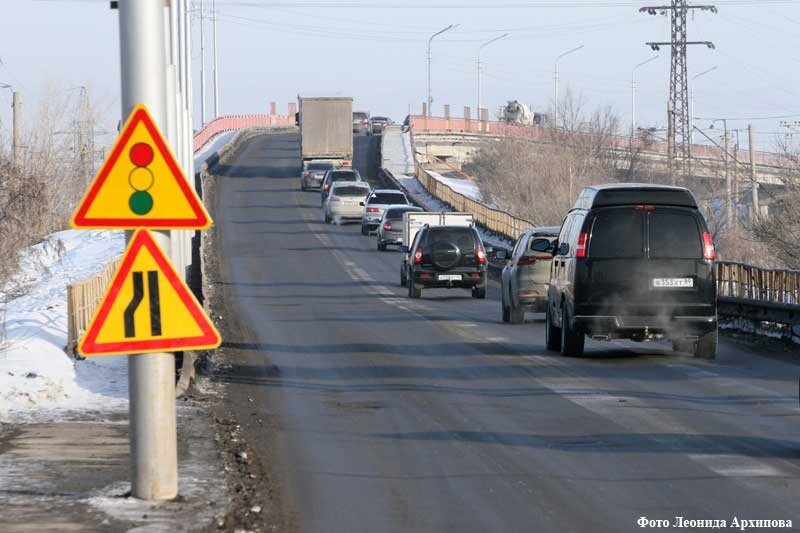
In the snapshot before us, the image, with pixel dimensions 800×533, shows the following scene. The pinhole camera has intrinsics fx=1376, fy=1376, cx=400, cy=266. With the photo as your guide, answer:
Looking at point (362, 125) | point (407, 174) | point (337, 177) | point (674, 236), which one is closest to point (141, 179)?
point (674, 236)

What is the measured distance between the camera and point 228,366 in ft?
59.8

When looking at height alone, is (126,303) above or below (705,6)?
below

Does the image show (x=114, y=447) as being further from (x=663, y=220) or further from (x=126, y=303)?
(x=663, y=220)

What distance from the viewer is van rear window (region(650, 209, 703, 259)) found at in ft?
58.9

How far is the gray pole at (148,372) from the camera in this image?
336 inches

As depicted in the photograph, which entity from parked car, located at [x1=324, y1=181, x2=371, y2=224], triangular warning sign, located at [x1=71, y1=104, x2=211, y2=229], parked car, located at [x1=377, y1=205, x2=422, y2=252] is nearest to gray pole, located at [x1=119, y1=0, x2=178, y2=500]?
triangular warning sign, located at [x1=71, y1=104, x2=211, y2=229]

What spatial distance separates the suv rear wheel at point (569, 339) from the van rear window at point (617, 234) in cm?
112

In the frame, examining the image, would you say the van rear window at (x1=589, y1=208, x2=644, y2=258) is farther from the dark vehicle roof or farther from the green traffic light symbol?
the green traffic light symbol

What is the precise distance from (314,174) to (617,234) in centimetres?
5730

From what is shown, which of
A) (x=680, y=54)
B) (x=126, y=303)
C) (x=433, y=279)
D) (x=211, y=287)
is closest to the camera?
(x=126, y=303)

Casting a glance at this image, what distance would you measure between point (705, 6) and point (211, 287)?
142 feet

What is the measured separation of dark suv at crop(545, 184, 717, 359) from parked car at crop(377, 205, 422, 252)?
3069cm

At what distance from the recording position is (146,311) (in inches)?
324

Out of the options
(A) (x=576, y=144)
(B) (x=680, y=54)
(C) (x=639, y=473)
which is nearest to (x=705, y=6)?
(B) (x=680, y=54)
